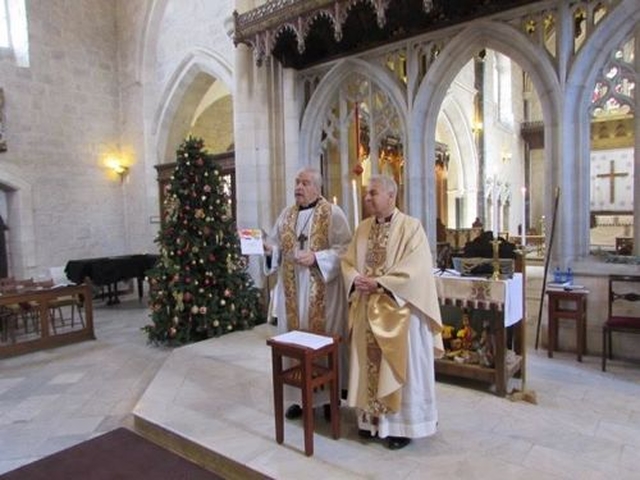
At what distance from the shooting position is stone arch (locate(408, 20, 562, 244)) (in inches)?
171

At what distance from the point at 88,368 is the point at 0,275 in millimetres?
5097

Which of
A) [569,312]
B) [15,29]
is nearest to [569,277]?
[569,312]

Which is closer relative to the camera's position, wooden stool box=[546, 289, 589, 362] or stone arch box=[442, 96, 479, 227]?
wooden stool box=[546, 289, 589, 362]

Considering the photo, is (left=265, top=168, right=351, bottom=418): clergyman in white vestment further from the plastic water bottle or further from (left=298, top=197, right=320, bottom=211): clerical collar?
the plastic water bottle

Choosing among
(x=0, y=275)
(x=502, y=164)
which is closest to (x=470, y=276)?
(x=0, y=275)

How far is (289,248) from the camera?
3158 mm

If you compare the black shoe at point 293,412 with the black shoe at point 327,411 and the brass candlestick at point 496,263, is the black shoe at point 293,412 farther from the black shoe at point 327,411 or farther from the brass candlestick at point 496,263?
the brass candlestick at point 496,263

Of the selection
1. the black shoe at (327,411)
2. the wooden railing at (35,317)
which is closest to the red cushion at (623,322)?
the black shoe at (327,411)

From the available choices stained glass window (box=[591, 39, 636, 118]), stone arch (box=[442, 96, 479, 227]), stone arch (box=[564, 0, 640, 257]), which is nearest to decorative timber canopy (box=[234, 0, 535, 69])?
stone arch (box=[564, 0, 640, 257])

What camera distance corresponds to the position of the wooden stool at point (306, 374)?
2504 millimetres

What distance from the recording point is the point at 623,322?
12.6 feet

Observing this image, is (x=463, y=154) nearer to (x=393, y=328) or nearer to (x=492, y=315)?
(x=492, y=315)

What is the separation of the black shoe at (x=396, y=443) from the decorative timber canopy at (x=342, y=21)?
3494 mm

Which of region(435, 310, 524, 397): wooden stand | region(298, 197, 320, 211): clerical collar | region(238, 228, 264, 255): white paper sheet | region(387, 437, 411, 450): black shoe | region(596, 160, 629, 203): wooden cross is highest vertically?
region(596, 160, 629, 203): wooden cross
